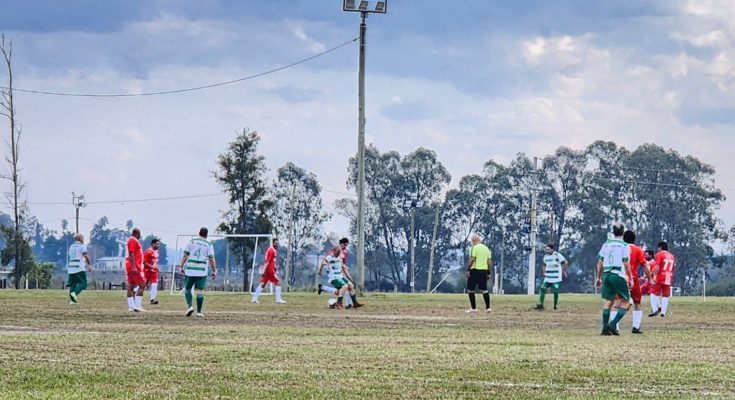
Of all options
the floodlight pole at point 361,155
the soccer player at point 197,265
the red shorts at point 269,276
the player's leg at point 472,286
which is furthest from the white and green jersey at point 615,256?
the floodlight pole at point 361,155

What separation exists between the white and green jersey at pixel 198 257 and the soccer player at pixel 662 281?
1243cm

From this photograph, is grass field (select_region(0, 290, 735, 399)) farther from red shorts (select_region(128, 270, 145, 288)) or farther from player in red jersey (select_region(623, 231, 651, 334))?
red shorts (select_region(128, 270, 145, 288))

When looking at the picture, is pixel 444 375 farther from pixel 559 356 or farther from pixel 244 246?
pixel 244 246

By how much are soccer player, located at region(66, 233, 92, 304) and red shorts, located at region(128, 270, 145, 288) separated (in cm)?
187

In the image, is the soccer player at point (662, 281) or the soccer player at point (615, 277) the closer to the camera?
the soccer player at point (615, 277)

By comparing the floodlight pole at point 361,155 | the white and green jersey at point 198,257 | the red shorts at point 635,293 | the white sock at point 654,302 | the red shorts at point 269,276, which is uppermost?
the floodlight pole at point 361,155

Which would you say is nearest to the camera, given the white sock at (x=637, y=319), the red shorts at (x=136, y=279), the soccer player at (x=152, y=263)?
the white sock at (x=637, y=319)

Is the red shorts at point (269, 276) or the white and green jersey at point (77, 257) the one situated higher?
the white and green jersey at point (77, 257)

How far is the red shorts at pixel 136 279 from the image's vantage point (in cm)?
3138

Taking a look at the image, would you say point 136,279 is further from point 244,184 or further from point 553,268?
point 244,184

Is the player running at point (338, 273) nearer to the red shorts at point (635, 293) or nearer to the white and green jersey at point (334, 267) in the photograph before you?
the white and green jersey at point (334, 267)

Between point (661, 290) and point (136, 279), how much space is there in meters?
13.9

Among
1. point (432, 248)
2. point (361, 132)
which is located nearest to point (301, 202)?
point (432, 248)

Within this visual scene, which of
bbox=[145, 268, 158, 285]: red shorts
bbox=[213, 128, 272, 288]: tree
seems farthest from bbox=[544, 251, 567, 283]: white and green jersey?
bbox=[213, 128, 272, 288]: tree
